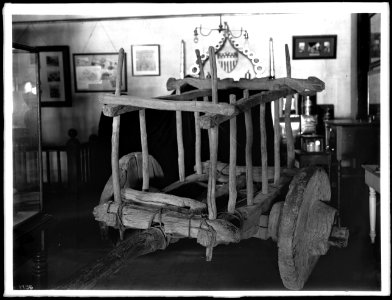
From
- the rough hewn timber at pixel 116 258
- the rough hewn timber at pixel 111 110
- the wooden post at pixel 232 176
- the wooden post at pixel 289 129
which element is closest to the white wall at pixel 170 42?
the wooden post at pixel 289 129

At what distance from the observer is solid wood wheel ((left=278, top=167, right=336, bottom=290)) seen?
2.54 m

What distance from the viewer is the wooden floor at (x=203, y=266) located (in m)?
3.70

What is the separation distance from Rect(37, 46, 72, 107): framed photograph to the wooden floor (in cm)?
253

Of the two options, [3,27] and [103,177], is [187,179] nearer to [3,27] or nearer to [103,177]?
[3,27]

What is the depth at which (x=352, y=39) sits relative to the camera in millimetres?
6656

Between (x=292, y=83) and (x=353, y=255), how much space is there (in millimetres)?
1885

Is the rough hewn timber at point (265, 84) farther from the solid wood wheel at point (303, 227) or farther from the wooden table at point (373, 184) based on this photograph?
the wooden table at point (373, 184)

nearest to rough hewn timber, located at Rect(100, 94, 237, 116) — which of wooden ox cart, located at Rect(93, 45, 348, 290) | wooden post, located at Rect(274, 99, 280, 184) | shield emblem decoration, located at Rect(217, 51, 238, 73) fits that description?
wooden ox cart, located at Rect(93, 45, 348, 290)

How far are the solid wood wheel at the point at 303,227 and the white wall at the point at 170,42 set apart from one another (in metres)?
3.93

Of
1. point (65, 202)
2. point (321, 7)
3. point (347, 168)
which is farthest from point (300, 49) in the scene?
point (321, 7)

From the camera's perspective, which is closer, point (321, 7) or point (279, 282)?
point (321, 7)

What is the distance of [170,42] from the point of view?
697cm

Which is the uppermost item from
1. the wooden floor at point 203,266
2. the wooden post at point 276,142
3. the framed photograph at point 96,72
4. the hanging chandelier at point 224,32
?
the hanging chandelier at point 224,32

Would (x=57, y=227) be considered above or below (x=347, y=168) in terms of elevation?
below
